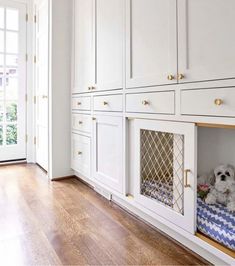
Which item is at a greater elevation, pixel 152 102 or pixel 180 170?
pixel 152 102

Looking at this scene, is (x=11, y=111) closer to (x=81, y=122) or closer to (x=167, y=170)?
(x=81, y=122)

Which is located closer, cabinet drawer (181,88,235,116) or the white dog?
cabinet drawer (181,88,235,116)

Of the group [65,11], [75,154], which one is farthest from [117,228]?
[65,11]

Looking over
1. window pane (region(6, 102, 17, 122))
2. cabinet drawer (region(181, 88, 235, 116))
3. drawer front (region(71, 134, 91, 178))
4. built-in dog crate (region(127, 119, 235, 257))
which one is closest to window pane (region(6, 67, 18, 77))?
window pane (region(6, 102, 17, 122))

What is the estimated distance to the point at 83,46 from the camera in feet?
8.47

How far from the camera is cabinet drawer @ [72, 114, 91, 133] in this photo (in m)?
2.50

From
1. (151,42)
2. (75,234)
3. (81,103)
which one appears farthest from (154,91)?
(81,103)

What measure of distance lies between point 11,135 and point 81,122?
5.05 ft

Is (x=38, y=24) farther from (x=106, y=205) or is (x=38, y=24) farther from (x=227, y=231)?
(x=227, y=231)

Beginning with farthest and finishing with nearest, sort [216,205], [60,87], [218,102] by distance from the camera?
[60,87] → [216,205] → [218,102]

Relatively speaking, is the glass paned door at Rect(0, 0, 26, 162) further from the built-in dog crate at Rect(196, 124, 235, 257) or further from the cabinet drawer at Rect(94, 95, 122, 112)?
the built-in dog crate at Rect(196, 124, 235, 257)

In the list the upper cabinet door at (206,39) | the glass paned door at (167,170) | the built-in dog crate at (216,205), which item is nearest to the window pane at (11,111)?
the glass paned door at (167,170)

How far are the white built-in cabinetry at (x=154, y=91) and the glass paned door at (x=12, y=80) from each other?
1.53 meters

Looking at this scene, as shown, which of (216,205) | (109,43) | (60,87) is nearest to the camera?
(216,205)
